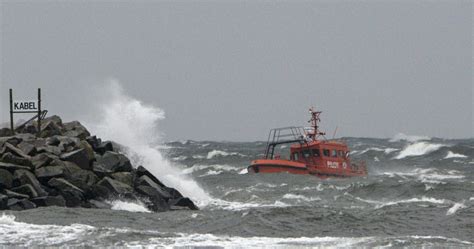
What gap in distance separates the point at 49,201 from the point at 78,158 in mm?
2849

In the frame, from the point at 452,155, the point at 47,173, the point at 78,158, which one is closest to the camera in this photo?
the point at 47,173

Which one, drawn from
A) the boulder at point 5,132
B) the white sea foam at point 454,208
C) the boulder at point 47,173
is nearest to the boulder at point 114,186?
the boulder at point 47,173

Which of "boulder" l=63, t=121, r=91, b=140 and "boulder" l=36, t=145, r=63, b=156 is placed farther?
"boulder" l=63, t=121, r=91, b=140

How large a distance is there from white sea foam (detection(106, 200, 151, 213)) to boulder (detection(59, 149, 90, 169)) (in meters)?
1.95

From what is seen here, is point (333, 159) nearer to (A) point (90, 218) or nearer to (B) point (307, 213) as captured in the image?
(B) point (307, 213)

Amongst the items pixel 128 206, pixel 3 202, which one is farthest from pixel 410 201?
pixel 3 202

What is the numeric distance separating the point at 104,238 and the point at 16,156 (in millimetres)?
7737

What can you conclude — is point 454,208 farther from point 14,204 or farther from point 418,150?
point 418,150

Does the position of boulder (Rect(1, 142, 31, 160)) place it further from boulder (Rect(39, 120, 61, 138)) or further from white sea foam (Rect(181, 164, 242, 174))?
white sea foam (Rect(181, 164, 242, 174))

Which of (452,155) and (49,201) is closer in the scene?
(49,201)

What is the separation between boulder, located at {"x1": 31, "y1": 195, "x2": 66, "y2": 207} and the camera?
20.7 m

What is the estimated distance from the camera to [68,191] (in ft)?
70.5

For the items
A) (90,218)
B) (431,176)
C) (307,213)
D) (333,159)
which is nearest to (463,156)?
(431,176)

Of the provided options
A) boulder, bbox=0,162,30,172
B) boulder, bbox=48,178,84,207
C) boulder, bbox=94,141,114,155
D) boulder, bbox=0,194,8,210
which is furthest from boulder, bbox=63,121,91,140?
boulder, bbox=0,194,8,210
